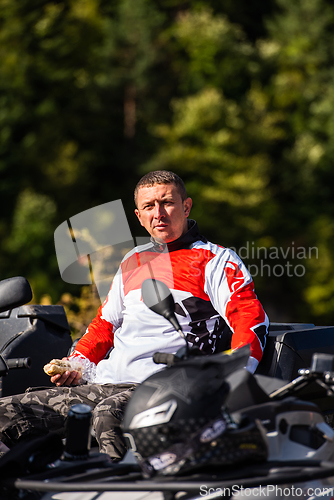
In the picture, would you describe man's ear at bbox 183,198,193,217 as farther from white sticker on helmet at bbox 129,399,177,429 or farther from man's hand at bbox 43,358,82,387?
white sticker on helmet at bbox 129,399,177,429

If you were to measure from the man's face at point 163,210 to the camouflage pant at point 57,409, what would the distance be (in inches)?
29.1

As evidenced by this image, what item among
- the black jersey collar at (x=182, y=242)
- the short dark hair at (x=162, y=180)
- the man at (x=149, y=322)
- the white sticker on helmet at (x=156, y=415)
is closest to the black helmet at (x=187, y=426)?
the white sticker on helmet at (x=156, y=415)

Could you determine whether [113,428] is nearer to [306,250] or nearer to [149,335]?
[149,335]

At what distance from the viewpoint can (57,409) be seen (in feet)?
8.27

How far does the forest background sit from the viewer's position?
2417 centimetres

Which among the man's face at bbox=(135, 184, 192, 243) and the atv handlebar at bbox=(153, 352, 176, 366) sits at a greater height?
the man's face at bbox=(135, 184, 192, 243)

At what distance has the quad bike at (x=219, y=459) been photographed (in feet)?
5.11

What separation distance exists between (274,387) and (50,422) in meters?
1.04

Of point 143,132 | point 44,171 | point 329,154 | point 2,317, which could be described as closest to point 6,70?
point 44,171

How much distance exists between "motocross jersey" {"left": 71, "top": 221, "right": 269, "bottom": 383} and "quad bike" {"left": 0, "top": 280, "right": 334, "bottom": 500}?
50cm

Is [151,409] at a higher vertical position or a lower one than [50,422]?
higher

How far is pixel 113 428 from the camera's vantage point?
2.21 meters

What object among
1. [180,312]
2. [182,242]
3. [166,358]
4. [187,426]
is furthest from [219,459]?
[182,242]

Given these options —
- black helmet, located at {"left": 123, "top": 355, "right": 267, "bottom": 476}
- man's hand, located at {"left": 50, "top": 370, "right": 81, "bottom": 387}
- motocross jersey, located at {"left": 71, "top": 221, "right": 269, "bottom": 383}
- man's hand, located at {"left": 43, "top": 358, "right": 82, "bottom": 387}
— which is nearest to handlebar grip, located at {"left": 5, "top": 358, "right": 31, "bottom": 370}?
man's hand, located at {"left": 43, "top": 358, "right": 82, "bottom": 387}
